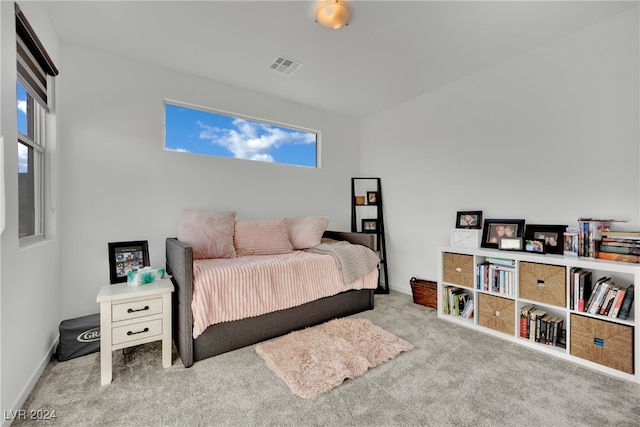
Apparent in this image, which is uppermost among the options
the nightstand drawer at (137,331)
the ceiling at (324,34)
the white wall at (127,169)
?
the ceiling at (324,34)

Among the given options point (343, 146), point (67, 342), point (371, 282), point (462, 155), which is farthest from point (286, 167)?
point (67, 342)

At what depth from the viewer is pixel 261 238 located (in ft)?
9.12

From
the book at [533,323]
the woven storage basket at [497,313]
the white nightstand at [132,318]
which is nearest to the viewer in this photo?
the white nightstand at [132,318]

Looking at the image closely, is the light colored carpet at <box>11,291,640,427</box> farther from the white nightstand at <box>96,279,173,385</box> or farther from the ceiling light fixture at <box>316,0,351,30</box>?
the ceiling light fixture at <box>316,0,351,30</box>

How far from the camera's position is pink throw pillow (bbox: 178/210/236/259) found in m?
2.40

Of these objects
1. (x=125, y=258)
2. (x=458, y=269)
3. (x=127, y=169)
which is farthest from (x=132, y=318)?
(x=458, y=269)

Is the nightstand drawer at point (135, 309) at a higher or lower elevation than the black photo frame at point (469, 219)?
lower

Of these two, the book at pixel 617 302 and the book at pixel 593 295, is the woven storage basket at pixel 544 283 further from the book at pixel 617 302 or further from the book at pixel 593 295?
the book at pixel 617 302

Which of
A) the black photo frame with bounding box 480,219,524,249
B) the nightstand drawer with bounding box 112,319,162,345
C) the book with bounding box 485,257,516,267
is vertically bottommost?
the nightstand drawer with bounding box 112,319,162,345

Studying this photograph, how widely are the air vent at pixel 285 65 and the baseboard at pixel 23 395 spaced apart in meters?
2.86

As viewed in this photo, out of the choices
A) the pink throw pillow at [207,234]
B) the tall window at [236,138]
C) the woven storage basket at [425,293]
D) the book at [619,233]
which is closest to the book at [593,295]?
the book at [619,233]

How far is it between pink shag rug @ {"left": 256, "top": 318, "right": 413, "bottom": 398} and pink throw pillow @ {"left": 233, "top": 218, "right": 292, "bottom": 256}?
0.87 metres

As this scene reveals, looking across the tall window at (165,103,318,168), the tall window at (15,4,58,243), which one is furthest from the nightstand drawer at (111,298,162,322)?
the tall window at (165,103,318,168)

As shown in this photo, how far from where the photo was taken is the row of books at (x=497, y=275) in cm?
224
